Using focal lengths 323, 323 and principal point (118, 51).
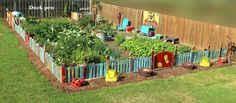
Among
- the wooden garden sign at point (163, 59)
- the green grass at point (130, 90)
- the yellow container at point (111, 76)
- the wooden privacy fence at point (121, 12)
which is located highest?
the wooden privacy fence at point (121, 12)

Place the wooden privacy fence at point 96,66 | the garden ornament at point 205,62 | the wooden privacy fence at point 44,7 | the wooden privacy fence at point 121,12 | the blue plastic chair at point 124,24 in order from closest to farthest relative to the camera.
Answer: the wooden privacy fence at point 96,66 < the garden ornament at point 205,62 < the wooden privacy fence at point 121,12 < the blue plastic chair at point 124,24 < the wooden privacy fence at point 44,7

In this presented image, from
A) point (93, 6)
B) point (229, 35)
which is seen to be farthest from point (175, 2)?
point (93, 6)

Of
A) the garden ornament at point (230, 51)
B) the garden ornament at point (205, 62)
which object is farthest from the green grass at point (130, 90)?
the garden ornament at point (230, 51)

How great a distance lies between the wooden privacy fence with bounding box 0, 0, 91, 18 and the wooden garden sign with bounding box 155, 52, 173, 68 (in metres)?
15.5

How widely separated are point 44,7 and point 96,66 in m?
16.5

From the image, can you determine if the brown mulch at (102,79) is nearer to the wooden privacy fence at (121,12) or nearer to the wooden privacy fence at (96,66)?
the wooden privacy fence at (96,66)

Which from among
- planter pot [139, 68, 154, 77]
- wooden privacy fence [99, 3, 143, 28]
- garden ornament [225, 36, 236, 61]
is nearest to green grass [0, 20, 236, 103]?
planter pot [139, 68, 154, 77]

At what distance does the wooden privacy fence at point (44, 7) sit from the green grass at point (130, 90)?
1343cm

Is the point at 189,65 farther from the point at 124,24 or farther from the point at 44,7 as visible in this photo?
the point at 44,7

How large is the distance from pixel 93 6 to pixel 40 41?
43.6 ft

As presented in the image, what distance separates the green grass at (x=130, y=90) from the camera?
10859 millimetres

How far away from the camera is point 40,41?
1638cm

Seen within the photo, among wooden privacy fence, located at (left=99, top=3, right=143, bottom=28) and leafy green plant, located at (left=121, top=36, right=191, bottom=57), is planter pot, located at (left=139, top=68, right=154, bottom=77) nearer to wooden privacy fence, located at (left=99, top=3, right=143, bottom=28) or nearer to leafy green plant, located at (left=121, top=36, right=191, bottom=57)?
leafy green plant, located at (left=121, top=36, right=191, bottom=57)

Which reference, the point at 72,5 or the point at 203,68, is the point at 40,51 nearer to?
the point at 203,68
